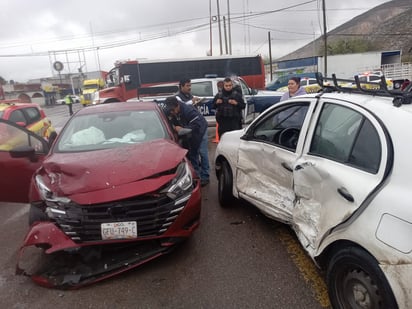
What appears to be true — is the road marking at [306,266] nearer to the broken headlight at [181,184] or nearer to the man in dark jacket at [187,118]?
the broken headlight at [181,184]

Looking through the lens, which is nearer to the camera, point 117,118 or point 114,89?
point 117,118

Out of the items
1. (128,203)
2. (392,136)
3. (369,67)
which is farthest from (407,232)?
(369,67)

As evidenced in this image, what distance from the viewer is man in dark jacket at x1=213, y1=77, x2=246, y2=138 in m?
6.02

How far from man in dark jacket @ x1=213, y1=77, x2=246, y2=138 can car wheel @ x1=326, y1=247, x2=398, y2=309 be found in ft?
13.4

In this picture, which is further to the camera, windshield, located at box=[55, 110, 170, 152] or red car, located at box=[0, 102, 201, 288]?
windshield, located at box=[55, 110, 170, 152]

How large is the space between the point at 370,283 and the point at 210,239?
1950 mm

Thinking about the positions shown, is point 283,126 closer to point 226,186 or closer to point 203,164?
point 226,186

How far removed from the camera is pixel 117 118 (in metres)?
4.34

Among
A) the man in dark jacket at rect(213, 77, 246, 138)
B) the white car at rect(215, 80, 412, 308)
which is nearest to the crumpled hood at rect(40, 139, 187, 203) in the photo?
the white car at rect(215, 80, 412, 308)

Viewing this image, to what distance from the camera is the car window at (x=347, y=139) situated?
219 cm

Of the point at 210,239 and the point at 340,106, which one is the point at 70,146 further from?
the point at 340,106

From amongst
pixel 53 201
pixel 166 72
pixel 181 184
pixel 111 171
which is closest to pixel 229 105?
pixel 181 184

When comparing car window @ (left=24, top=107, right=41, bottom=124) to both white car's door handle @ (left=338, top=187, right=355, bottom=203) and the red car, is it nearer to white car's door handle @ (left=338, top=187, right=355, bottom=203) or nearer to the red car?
the red car

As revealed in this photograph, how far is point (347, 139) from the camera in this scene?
2477 mm
